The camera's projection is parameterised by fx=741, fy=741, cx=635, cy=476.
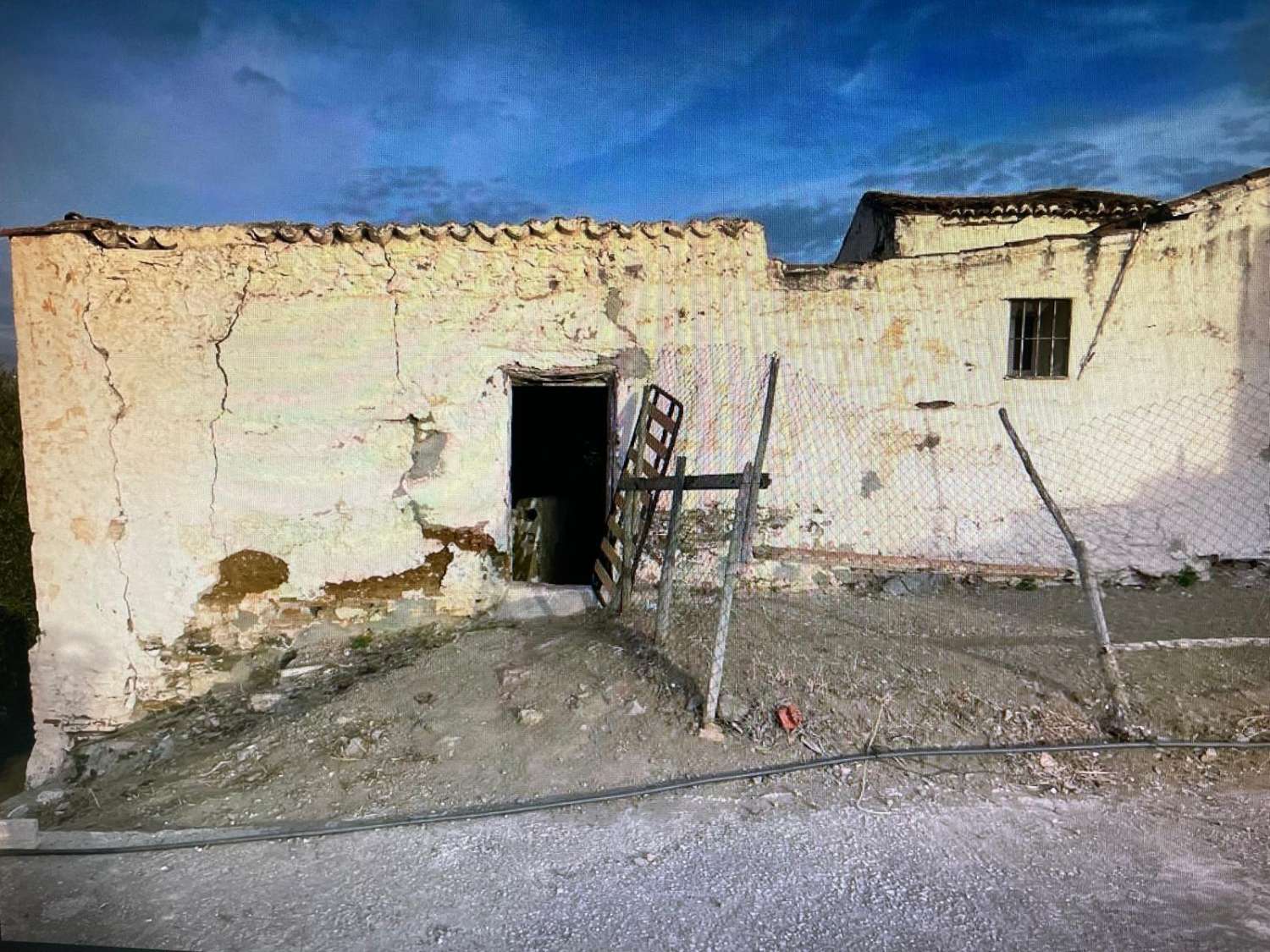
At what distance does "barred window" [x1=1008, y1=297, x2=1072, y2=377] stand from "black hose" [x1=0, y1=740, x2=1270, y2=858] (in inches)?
142

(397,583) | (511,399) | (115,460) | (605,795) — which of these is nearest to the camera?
(605,795)

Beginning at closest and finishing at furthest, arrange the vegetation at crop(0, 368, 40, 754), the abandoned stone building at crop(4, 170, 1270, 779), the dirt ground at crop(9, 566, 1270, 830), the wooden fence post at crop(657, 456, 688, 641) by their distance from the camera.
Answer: the dirt ground at crop(9, 566, 1270, 830)
the wooden fence post at crop(657, 456, 688, 641)
the abandoned stone building at crop(4, 170, 1270, 779)
the vegetation at crop(0, 368, 40, 754)

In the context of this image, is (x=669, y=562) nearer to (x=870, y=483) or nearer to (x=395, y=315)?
(x=870, y=483)

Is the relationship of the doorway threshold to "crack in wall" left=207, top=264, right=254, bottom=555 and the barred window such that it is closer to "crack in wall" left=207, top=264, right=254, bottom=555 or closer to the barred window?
"crack in wall" left=207, top=264, right=254, bottom=555

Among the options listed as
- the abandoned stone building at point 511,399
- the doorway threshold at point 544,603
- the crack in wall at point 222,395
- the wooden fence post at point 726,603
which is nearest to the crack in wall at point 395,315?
the abandoned stone building at point 511,399

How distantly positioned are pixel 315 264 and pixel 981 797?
239 inches

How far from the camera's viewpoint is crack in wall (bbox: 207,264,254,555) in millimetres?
6129

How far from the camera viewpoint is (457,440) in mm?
6363

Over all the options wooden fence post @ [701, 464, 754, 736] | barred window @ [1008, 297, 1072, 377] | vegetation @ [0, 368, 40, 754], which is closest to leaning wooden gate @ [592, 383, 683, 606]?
wooden fence post @ [701, 464, 754, 736]

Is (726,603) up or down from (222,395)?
down

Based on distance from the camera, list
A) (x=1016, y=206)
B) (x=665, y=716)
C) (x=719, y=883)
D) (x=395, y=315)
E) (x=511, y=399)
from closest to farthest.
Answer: (x=719, y=883), (x=665, y=716), (x=395, y=315), (x=511, y=399), (x=1016, y=206)

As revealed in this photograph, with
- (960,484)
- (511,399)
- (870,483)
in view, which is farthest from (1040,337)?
(511,399)

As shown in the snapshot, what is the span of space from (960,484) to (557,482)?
4.95 meters

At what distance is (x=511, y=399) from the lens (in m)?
6.57
